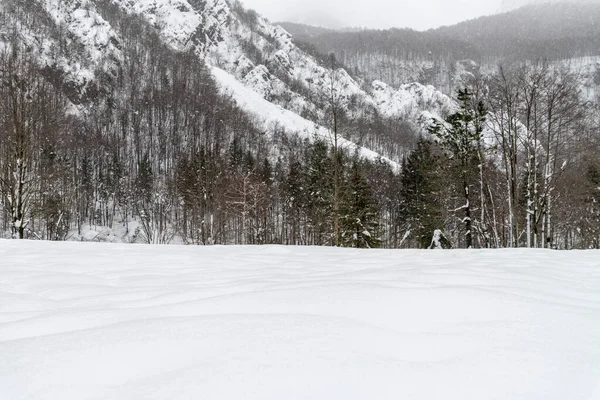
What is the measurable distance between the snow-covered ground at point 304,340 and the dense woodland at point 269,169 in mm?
11757

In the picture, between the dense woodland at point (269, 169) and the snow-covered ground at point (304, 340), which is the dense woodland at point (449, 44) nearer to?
the dense woodland at point (269, 169)

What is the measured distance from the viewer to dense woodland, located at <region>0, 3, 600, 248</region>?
39.3 ft

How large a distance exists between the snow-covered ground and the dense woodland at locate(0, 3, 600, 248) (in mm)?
11757

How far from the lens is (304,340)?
112cm

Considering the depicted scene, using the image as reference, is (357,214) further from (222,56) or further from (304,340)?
(222,56)

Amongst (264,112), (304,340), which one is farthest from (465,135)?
(264,112)

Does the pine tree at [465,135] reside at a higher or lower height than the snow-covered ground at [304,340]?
higher

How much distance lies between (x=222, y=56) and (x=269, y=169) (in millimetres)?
74359

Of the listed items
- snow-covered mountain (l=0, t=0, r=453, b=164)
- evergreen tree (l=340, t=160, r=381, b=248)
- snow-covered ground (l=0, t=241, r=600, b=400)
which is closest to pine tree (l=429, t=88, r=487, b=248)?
evergreen tree (l=340, t=160, r=381, b=248)

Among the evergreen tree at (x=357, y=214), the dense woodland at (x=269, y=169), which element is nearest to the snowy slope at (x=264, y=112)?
the dense woodland at (x=269, y=169)

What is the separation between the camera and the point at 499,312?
142 cm

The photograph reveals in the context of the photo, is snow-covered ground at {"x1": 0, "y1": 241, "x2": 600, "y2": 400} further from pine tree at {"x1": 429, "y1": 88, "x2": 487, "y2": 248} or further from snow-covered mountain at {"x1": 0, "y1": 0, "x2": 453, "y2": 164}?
snow-covered mountain at {"x1": 0, "y1": 0, "x2": 453, "y2": 164}

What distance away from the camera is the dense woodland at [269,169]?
39.3ft

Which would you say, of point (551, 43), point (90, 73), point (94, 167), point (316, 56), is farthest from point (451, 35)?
point (94, 167)
